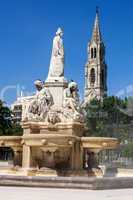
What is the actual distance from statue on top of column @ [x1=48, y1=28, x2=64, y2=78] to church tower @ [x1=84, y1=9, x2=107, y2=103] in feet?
403

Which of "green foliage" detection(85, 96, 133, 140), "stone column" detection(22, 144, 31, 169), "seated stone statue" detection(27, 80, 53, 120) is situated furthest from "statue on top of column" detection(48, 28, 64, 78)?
"green foliage" detection(85, 96, 133, 140)

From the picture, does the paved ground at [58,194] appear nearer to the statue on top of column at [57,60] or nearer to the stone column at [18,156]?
the stone column at [18,156]

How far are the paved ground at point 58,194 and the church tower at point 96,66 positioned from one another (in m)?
132

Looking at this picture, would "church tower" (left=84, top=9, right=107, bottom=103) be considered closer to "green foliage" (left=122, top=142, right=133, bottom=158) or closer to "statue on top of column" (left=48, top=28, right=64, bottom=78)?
"green foliage" (left=122, top=142, right=133, bottom=158)

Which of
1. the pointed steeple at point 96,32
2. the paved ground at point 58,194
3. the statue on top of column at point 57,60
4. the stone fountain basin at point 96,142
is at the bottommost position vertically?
the paved ground at point 58,194

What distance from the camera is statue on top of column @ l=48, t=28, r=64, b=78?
75.2 feet

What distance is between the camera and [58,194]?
13.5 meters

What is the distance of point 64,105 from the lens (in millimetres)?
21469

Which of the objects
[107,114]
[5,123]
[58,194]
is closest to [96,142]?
[58,194]

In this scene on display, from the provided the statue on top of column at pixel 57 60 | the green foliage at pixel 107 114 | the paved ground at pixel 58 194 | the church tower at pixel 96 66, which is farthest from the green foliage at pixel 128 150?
the church tower at pixel 96 66

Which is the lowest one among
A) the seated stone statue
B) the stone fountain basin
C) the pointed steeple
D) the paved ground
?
the paved ground

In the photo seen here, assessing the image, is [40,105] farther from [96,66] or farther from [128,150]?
[96,66]

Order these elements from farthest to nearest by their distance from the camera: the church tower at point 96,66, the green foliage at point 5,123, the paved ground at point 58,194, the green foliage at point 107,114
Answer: the church tower at point 96,66, the green foliage at point 107,114, the green foliage at point 5,123, the paved ground at point 58,194

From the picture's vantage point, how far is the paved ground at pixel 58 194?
12672 mm
